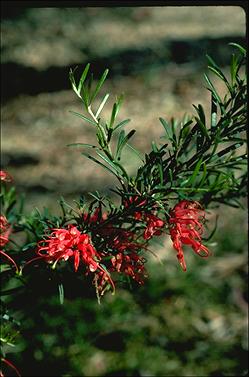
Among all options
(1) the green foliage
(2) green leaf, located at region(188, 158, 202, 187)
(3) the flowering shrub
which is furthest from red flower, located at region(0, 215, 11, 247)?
(2) green leaf, located at region(188, 158, 202, 187)

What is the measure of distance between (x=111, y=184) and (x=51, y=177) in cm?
30

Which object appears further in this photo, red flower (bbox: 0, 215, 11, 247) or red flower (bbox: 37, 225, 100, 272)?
red flower (bbox: 0, 215, 11, 247)

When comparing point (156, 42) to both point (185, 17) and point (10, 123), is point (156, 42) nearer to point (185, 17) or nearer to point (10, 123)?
point (185, 17)

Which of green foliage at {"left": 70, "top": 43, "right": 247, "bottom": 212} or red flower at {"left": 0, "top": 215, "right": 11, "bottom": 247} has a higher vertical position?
green foliage at {"left": 70, "top": 43, "right": 247, "bottom": 212}

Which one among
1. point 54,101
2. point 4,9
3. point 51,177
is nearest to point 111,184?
point 51,177

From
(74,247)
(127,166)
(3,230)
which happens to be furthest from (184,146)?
(127,166)

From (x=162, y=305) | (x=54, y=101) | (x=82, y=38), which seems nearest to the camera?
(x=162, y=305)

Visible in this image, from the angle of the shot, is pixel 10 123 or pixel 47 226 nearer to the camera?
pixel 47 226

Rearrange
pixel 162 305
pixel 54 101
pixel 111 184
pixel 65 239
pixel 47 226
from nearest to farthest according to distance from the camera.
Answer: pixel 65 239
pixel 47 226
pixel 162 305
pixel 111 184
pixel 54 101

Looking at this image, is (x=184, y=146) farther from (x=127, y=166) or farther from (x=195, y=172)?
(x=127, y=166)

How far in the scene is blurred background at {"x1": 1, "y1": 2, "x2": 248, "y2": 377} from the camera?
227 centimetres

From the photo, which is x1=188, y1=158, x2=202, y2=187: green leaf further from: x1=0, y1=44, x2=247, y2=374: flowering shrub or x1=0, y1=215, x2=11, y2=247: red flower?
x1=0, y1=215, x2=11, y2=247: red flower

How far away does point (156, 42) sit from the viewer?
3.47 m

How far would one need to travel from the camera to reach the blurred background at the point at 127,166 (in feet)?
7.44
